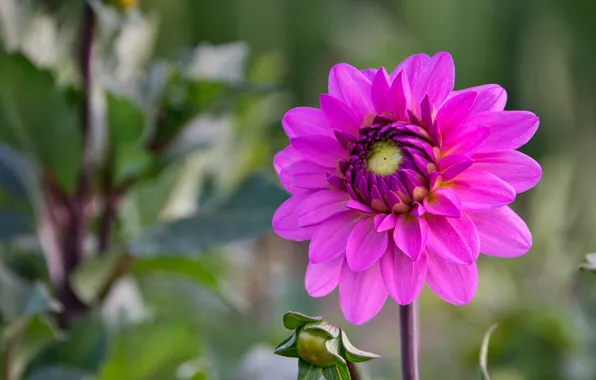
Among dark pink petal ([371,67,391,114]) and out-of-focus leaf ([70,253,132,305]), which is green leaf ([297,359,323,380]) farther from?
out-of-focus leaf ([70,253,132,305])

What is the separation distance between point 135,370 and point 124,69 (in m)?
0.20

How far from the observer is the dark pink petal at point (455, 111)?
0.24 meters

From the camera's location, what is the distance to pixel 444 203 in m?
0.24

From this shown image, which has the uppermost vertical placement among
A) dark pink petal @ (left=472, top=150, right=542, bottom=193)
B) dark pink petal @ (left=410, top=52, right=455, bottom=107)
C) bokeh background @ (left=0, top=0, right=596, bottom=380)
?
dark pink petal @ (left=410, top=52, right=455, bottom=107)

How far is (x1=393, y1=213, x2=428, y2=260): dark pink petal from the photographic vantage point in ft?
0.76

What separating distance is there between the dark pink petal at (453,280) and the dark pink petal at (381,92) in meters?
0.05

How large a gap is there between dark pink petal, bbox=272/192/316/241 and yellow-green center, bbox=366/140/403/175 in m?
0.03

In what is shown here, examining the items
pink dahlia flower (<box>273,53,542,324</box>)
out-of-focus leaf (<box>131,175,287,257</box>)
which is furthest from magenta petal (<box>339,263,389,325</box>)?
out-of-focus leaf (<box>131,175,287,257</box>)

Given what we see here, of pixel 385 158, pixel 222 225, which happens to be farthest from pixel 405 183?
pixel 222 225

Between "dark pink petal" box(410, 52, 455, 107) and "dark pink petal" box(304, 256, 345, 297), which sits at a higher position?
"dark pink petal" box(410, 52, 455, 107)

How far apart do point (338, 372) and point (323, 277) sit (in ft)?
0.11

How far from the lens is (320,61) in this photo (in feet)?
4.83

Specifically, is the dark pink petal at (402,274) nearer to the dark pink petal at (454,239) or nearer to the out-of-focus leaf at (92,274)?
the dark pink petal at (454,239)

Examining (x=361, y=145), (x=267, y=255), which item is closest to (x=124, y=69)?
(x=361, y=145)
